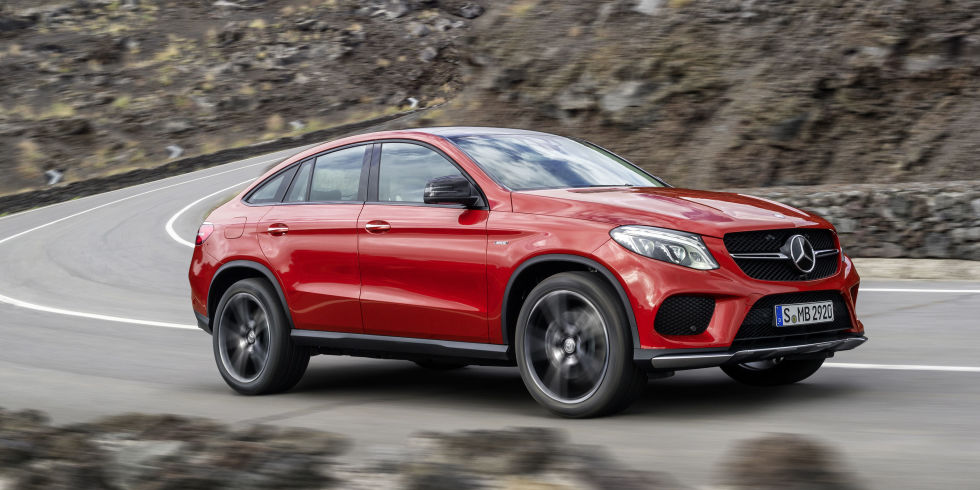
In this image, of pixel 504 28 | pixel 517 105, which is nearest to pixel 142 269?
pixel 517 105

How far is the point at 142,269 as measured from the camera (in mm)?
18656

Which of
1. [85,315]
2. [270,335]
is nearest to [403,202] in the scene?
[270,335]

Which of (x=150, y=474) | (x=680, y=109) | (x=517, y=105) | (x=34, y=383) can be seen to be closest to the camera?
(x=150, y=474)

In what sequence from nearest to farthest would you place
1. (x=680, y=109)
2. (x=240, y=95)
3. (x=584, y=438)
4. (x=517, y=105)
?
(x=584, y=438) < (x=680, y=109) < (x=517, y=105) < (x=240, y=95)

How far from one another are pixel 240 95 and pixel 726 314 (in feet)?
149

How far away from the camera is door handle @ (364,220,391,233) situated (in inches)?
290

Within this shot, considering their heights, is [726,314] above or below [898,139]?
above

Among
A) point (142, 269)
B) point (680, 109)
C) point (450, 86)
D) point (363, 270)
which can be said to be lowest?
point (450, 86)

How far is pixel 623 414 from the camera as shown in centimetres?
671

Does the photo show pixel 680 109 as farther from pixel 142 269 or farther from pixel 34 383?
pixel 34 383

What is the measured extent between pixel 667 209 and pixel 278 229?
2.96 meters

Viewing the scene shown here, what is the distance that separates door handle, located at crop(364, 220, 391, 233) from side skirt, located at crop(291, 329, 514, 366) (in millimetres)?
654

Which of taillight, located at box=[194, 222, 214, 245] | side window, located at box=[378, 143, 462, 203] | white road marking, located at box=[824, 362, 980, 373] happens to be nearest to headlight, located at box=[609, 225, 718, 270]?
side window, located at box=[378, 143, 462, 203]

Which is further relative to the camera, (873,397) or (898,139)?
(898,139)
